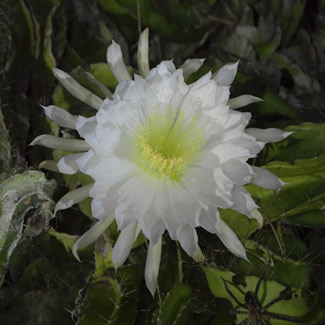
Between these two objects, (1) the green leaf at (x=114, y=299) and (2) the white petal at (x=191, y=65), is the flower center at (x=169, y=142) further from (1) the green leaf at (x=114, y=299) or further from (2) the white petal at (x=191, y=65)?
(1) the green leaf at (x=114, y=299)

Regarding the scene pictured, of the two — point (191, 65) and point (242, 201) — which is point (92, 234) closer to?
point (242, 201)

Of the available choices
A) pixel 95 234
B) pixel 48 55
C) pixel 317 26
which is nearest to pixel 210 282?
pixel 95 234

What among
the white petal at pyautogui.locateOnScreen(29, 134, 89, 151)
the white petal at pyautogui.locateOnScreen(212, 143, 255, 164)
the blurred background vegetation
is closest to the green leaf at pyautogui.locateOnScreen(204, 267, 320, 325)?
the blurred background vegetation

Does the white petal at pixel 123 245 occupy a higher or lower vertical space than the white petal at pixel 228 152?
lower

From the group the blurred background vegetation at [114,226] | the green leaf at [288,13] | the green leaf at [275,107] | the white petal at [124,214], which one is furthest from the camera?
the green leaf at [288,13]

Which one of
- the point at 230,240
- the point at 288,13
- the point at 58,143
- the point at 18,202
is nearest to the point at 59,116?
the point at 58,143

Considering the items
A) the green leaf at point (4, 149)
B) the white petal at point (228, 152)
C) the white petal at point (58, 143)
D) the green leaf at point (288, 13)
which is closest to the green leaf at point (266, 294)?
the white petal at point (228, 152)

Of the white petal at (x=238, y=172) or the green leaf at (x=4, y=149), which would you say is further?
the green leaf at (x=4, y=149)
